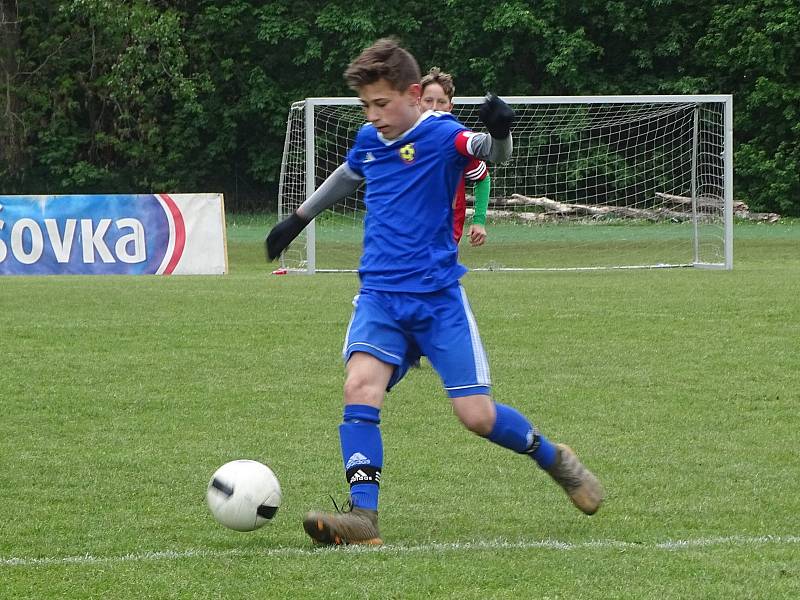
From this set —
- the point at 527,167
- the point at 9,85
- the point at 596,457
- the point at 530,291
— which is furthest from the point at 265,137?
the point at 596,457

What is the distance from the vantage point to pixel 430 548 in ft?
14.2

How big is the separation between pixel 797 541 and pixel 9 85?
3317 cm

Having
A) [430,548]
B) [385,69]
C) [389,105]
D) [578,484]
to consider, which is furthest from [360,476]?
[385,69]

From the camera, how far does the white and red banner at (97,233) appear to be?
17281mm

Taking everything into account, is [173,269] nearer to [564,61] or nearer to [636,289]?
[636,289]

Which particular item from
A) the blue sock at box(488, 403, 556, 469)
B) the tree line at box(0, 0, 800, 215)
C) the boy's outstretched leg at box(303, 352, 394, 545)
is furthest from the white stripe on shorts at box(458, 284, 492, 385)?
the tree line at box(0, 0, 800, 215)

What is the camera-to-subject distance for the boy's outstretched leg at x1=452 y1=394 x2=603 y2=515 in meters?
4.59

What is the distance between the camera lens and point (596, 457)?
606cm

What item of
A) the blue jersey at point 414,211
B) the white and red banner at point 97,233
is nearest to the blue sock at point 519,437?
the blue jersey at point 414,211

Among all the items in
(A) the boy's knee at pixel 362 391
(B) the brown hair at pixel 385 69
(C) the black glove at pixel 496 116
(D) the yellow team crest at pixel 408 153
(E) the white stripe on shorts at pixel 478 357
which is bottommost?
(A) the boy's knee at pixel 362 391

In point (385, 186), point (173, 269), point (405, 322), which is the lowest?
point (173, 269)

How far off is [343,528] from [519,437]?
2.50 feet

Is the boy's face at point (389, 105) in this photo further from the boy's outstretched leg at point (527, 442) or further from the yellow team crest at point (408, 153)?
the boy's outstretched leg at point (527, 442)

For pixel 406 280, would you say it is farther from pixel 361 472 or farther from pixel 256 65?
pixel 256 65
